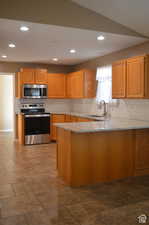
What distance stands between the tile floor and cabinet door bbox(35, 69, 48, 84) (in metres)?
3.32

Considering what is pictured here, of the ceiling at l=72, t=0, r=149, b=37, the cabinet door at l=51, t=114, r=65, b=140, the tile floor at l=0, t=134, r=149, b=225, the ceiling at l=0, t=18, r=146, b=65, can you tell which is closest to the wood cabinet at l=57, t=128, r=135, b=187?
the tile floor at l=0, t=134, r=149, b=225

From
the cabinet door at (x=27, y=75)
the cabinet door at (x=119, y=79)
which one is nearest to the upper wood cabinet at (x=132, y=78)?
the cabinet door at (x=119, y=79)

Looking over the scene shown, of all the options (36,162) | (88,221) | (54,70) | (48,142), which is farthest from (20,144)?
(88,221)

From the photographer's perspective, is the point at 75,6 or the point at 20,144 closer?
the point at 75,6

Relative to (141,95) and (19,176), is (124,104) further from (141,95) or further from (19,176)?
(19,176)

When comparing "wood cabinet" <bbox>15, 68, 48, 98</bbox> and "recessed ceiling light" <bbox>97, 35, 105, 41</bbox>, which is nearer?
"recessed ceiling light" <bbox>97, 35, 105, 41</bbox>

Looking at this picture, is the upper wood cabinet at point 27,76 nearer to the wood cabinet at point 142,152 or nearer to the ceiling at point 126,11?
the ceiling at point 126,11

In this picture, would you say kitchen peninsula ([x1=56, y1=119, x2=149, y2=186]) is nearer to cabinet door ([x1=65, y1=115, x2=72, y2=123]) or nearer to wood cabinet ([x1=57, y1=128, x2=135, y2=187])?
wood cabinet ([x1=57, y1=128, x2=135, y2=187])

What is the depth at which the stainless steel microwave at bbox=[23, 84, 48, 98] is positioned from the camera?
673 centimetres

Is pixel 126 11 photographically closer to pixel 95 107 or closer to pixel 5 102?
pixel 95 107

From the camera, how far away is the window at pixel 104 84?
5688 mm

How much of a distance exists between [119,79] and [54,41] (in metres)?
1.57

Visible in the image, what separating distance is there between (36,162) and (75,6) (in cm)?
321

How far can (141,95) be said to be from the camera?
13.1 feet
